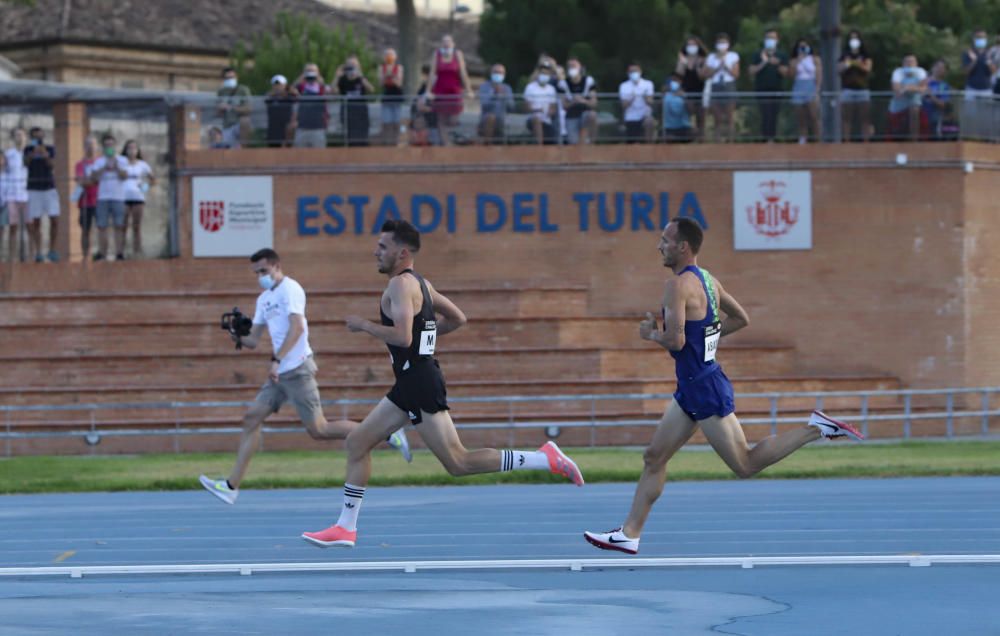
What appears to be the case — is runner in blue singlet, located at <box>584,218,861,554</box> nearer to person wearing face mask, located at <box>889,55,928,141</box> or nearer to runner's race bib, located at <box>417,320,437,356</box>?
runner's race bib, located at <box>417,320,437,356</box>

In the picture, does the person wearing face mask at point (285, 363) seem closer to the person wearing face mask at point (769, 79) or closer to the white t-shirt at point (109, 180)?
the white t-shirt at point (109, 180)

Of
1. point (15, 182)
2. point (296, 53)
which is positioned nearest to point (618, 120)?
point (15, 182)

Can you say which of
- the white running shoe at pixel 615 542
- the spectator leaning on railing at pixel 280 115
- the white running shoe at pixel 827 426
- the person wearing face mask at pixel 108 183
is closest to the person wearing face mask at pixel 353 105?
the spectator leaning on railing at pixel 280 115

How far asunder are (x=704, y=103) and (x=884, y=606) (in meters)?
20.2

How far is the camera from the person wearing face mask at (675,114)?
28.9 meters

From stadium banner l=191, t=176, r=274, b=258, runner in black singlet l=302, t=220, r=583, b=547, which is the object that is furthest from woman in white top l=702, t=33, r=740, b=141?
runner in black singlet l=302, t=220, r=583, b=547

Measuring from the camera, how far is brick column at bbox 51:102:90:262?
28547mm

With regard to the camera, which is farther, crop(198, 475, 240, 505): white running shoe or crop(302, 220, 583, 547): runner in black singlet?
crop(198, 475, 240, 505): white running shoe

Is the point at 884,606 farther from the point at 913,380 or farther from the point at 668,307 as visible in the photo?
the point at 913,380

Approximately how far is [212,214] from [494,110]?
4.96 meters

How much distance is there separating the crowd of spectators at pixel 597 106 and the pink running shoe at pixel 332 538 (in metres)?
17.4

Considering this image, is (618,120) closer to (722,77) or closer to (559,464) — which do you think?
(722,77)

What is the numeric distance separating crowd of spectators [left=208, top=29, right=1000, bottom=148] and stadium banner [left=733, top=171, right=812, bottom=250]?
27.9 inches

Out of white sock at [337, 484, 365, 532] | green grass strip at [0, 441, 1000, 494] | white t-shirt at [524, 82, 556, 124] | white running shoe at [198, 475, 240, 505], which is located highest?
white t-shirt at [524, 82, 556, 124]
